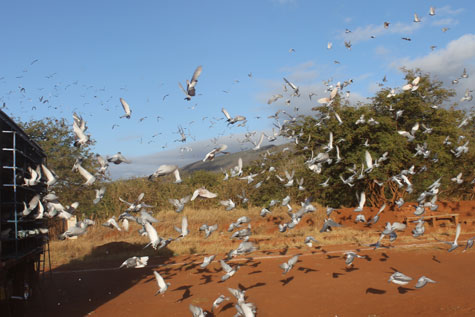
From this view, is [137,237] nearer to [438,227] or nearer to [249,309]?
[438,227]

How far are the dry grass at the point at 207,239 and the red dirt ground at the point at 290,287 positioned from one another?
1.96 m

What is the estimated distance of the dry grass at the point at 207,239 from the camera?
54.1ft

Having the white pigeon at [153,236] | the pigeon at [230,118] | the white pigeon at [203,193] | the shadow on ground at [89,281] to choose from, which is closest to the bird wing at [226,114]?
the pigeon at [230,118]

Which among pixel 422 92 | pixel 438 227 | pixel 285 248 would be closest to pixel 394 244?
pixel 285 248

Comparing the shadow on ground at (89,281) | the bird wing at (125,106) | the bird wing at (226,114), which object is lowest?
the shadow on ground at (89,281)

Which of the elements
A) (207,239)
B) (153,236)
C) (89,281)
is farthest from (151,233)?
(207,239)

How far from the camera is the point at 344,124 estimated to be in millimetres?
23234

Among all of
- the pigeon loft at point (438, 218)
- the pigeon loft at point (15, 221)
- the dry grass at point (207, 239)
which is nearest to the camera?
the pigeon loft at point (15, 221)

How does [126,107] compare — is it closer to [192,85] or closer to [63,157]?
[192,85]

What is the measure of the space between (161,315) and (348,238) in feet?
34.7

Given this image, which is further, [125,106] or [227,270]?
[125,106]

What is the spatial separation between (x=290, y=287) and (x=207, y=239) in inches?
385

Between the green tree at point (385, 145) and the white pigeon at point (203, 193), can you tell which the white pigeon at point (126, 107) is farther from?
the green tree at point (385, 145)

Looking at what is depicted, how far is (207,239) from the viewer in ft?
62.9
